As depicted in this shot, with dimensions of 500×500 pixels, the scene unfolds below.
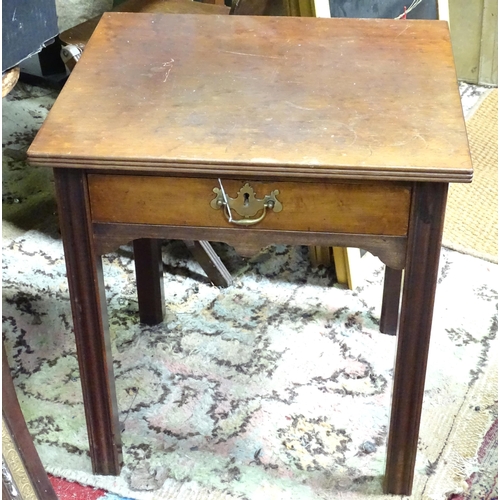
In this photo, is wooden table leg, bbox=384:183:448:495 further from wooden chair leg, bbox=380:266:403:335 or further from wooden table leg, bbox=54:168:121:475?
wooden table leg, bbox=54:168:121:475

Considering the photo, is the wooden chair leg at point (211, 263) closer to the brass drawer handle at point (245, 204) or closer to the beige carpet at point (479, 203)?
the beige carpet at point (479, 203)

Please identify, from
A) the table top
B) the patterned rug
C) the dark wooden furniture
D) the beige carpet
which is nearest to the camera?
the table top

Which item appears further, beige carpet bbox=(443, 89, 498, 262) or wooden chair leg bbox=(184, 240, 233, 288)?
beige carpet bbox=(443, 89, 498, 262)

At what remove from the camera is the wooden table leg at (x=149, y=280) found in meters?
1.45

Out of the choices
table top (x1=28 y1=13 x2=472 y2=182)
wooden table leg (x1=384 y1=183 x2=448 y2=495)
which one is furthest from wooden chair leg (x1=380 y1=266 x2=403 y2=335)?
table top (x1=28 y1=13 x2=472 y2=182)

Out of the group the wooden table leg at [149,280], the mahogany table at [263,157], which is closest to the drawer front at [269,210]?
the mahogany table at [263,157]

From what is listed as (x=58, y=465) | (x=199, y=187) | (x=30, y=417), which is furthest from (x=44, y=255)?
(x=199, y=187)

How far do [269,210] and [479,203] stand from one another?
3.78 ft

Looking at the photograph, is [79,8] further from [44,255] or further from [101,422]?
[101,422]

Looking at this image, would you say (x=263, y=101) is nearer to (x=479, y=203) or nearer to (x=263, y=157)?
(x=263, y=157)

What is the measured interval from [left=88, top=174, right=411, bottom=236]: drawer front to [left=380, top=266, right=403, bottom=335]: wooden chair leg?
0.49 meters

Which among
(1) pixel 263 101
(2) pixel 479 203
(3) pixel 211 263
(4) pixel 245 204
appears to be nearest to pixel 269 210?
(4) pixel 245 204

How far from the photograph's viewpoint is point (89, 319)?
110 cm

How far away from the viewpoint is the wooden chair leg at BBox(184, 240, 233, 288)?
5.46 ft
